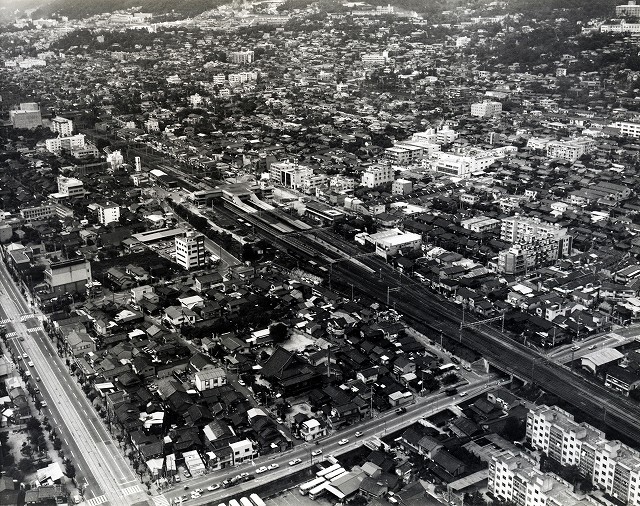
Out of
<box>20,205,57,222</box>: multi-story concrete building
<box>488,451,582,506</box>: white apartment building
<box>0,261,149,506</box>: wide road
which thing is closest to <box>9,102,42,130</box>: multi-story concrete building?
<box>20,205,57,222</box>: multi-story concrete building

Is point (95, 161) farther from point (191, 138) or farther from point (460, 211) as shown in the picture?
point (460, 211)

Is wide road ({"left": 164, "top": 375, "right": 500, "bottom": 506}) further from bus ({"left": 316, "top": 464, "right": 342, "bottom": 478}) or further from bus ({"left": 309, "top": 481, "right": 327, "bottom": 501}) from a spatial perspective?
bus ({"left": 309, "top": 481, "right": 327, "bottom": 501})

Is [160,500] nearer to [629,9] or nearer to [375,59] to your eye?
[375,59]

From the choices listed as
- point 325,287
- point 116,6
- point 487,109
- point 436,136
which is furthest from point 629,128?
point 116,6

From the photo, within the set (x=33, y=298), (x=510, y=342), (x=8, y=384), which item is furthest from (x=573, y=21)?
(x=8, y=384)

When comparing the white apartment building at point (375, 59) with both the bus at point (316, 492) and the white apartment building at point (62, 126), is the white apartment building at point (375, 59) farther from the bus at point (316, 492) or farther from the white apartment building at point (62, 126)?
the bus at point (316, 492)

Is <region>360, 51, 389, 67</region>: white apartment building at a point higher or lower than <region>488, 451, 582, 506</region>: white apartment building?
lower

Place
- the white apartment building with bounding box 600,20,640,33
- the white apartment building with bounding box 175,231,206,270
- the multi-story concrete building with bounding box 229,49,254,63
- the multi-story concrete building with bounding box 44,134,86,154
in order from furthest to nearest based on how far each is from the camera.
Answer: the multi-story concrete building with bounding box 229,49,254,63
the white apartment building with bounding box 600,20,640,33
the multi-story concrete building with bounding box 44,134,86,154
the white apartment building with bounding box 175,231,206,270
